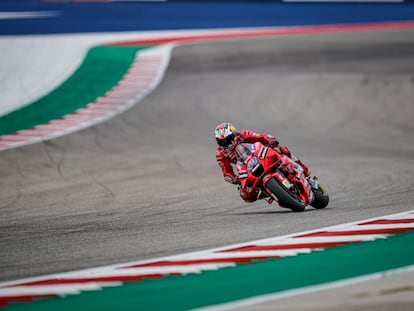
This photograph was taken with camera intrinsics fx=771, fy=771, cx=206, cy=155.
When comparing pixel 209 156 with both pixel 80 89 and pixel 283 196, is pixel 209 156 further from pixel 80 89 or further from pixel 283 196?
pixel 80 89

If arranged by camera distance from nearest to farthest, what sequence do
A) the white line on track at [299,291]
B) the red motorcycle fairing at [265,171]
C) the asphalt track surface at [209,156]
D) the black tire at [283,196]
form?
the white line on track at [299,291], the asphalt track surface at [209,156], the black tire at [283,196], the red motorcycle fairing at [265,171]

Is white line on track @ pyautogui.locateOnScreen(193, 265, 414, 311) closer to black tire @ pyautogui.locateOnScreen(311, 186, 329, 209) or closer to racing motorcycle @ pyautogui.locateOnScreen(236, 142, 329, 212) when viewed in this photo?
racing motorcycle @ pyautogui.locateOnScreen(236, 142, 329, 212)

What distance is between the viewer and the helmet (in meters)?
10.0

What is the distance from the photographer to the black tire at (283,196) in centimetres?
985

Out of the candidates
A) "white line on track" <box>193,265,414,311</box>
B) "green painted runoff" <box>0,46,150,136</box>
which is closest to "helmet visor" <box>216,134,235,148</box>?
"white line on track" <box>193,265,414,311</box>

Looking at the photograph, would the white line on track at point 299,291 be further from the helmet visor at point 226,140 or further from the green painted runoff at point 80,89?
the green painted runoff at point 80,89

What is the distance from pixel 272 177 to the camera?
32.4 feet

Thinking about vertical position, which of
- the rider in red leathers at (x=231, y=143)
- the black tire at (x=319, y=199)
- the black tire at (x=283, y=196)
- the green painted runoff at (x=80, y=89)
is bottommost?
the green painted runoff at (x=80, y=89)

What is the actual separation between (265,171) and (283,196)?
40cm

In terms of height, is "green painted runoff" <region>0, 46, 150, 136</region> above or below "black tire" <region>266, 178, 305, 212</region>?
below

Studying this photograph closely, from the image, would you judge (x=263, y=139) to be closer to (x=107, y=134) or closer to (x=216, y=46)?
(x=107, y=134)

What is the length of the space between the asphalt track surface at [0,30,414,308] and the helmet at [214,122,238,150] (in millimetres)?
989

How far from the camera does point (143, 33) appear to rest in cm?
2912

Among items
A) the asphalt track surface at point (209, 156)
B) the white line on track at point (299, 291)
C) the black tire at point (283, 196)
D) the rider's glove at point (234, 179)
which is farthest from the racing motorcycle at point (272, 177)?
the white line on track at point (299, 291)
